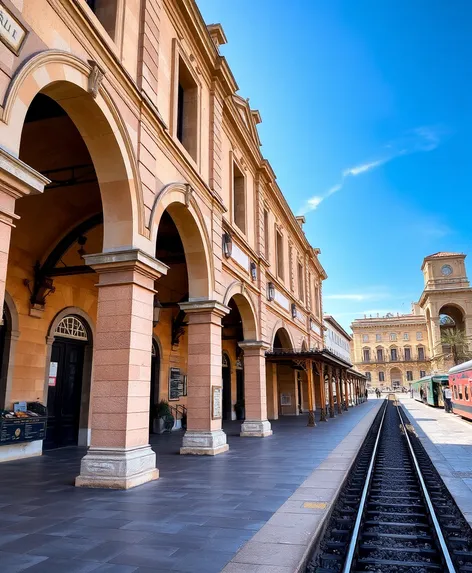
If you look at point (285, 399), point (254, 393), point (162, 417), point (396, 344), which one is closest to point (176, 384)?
point (162, 417)

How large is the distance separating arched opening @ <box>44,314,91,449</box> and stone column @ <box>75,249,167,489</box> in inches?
177

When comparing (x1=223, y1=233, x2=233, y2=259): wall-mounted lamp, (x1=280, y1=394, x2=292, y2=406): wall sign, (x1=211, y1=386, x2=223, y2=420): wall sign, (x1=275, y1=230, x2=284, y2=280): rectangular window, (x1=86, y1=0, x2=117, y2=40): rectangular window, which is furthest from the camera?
(x1=280, y1=394, x2=292, y2=406): wall sign

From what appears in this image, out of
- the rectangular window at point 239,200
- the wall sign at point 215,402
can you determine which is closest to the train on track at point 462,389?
the rectangular window at point 239,200

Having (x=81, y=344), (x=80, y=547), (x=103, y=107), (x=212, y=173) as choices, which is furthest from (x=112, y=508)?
(x=212, y=173)

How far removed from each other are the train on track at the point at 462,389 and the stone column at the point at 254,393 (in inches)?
406

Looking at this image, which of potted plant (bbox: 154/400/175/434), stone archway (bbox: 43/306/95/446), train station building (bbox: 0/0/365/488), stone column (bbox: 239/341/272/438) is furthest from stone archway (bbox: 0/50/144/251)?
potted plant (bbox: 154/400/175/434)

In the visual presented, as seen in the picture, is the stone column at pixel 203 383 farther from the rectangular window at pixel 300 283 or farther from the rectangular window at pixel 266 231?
the rectangular window at pixel 300 283

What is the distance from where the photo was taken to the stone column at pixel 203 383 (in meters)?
10.3

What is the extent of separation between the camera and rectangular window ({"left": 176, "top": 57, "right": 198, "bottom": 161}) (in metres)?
11.1

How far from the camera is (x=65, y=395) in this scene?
1159cm

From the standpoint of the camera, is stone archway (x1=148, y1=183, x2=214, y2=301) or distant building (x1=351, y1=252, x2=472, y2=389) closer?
stone archway (x1=148, y1=183, x2=214, y2=301)

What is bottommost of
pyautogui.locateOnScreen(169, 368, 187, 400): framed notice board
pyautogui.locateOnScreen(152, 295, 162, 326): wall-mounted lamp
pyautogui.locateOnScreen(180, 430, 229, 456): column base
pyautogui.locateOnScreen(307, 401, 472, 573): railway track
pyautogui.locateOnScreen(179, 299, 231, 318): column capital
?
pyautogui.locateOnScreen(307, 401, 472, 573): railway track

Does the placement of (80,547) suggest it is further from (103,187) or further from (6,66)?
(103,187)

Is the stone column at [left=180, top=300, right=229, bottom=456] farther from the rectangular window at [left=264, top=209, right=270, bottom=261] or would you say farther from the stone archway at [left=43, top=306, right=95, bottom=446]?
the rectangular window at [left=264, top=209, right=270, bottom=261]
